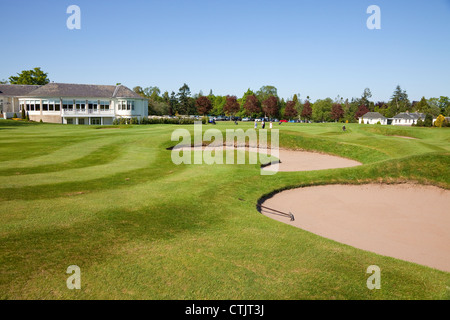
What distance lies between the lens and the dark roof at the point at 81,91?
237 feet

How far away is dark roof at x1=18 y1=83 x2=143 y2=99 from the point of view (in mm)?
72312

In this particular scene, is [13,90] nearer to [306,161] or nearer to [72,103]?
[72,103]

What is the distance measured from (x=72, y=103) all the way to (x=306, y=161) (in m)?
64.5

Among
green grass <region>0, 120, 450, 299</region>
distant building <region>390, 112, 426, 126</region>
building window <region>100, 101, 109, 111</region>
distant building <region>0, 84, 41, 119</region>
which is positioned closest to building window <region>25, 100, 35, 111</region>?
distant building <region>0, 84, 41, 119</region>

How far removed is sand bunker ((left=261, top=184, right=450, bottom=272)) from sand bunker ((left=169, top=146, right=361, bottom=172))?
6.00 m

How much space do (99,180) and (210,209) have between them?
22.9 ft

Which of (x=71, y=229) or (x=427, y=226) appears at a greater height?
(x=71, y=229)

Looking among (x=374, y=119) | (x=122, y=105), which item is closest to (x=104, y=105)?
(x=122, y=105)

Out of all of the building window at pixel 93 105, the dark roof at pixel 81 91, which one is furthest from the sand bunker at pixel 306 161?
the building window at pixel 93 105

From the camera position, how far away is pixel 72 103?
7325 centimetres
